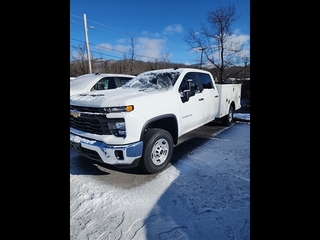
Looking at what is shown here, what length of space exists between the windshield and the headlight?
1.25 meters

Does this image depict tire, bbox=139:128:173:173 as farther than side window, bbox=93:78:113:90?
No

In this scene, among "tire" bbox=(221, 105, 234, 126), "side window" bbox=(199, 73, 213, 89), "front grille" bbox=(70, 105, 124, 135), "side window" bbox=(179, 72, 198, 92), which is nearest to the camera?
"front grille" bbox=(70, 105, 124, 135)

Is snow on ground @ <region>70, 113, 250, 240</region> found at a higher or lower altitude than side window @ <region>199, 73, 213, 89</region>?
lower

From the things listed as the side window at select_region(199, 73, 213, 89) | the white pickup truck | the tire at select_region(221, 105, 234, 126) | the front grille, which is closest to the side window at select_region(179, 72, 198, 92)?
the white pickup truck

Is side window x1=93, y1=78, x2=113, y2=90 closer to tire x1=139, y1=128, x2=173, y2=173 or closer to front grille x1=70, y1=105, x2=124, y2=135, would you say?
front grille x1=70, y1=105, x2=124, y2=135

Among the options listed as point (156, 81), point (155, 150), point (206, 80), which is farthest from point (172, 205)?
point (206, 80)

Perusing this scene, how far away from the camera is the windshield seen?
148 inches

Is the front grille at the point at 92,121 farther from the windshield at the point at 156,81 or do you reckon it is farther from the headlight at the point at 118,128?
the windshield at the point at 156,81

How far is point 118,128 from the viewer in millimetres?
2729

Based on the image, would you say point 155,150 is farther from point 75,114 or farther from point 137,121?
point 75,114
